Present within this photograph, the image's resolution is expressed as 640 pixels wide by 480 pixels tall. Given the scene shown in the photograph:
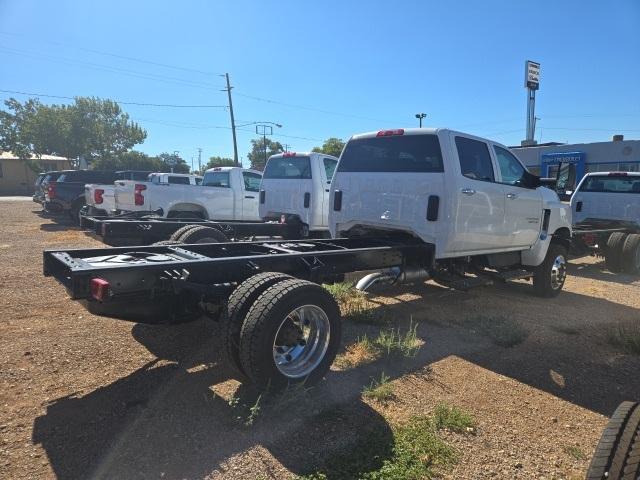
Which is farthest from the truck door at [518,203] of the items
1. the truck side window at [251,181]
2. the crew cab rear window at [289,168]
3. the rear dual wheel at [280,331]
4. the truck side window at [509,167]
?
the truck side window at [251,181]

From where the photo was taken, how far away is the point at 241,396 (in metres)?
3.54

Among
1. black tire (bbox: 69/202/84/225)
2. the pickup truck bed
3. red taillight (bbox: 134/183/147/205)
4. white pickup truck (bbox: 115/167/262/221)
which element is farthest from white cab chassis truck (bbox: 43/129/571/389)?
black tire (bbox: 69/202/84/225)

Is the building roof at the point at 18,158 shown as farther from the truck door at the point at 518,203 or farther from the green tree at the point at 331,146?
the truck door at the point at 518,203

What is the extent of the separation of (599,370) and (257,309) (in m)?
3.36

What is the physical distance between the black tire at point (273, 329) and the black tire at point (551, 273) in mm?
4823

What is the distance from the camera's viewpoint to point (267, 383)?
3344 millimetres

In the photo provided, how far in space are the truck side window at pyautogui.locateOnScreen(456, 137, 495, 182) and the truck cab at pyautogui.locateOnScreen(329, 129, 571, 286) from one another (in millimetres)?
13

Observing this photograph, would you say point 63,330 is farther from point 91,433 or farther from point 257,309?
point 257,309

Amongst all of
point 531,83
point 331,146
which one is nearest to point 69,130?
point 331,146

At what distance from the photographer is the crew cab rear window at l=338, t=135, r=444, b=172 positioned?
18.3 feet

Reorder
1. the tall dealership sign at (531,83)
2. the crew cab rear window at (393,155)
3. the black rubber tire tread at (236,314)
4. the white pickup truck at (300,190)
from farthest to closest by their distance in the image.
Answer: the tall dealership sign at (531,83)
the white pickup truck at (300,190)
the crew cab rear window at (393,155)
the black rubber tire tread at (236,314)

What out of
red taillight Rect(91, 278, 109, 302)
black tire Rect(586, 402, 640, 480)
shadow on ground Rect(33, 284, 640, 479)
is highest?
red taillight Rect(91, 278, 109, 302)

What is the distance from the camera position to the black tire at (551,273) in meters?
7.20

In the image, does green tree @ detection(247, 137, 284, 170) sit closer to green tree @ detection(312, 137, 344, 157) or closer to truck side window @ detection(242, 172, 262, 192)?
green tree @ detection(312, 137, 344, 157)
